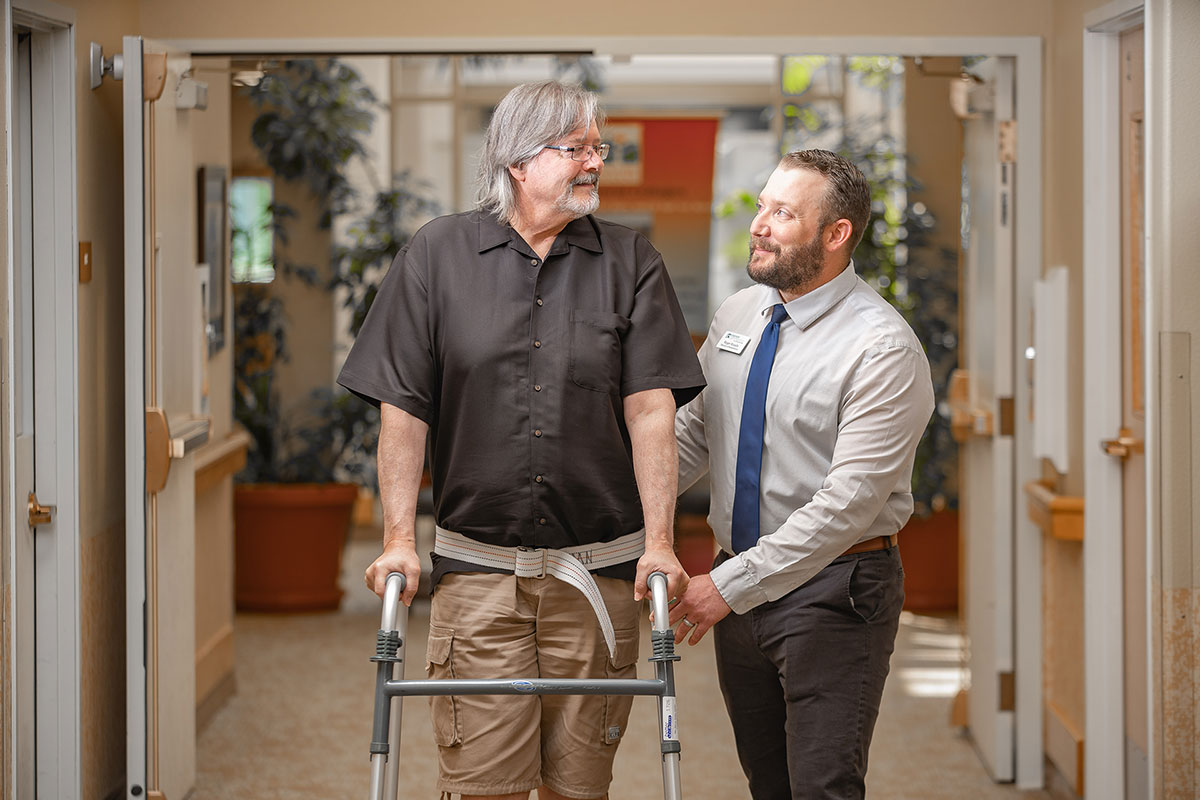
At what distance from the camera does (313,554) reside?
20.3 feet

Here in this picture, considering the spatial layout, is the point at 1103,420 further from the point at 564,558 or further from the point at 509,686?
the point at 509,686

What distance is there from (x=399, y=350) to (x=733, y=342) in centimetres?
64

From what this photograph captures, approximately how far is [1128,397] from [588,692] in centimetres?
185

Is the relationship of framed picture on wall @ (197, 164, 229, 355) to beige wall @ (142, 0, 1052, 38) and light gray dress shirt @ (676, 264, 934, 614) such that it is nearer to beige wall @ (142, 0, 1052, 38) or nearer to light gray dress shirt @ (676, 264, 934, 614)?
beige wall @ (142, 0, 1052, 38)

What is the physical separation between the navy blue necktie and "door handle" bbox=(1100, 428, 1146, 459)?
1214 mm

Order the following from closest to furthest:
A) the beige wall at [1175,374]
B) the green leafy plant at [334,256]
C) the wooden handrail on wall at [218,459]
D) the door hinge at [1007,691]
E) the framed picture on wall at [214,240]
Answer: the beige wall at [1175,374], the door hinge at [1007,691], the framed picture on wall at [214,240], the wooden handrail on wall at [218,459], the green leafy plant at [334,256]

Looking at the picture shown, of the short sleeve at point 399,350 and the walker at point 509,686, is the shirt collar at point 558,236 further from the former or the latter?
the walker at point 509,686


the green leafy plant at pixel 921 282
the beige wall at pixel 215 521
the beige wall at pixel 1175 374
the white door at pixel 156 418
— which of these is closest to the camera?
the beige wall at pixel 1175 374

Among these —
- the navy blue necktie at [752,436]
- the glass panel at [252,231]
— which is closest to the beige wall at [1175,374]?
the navy blue necktie at [752,436]

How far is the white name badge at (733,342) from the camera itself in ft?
8.25

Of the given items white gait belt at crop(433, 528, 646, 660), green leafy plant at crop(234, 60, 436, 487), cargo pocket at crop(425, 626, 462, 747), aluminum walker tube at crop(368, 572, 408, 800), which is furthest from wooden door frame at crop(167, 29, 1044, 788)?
green leafy plant at crop(234, 60, 436, 487)

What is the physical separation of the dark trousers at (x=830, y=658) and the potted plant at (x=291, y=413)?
396 cm

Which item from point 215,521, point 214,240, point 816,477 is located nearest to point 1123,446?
point 816,477

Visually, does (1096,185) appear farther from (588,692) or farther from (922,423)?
(588,692)
